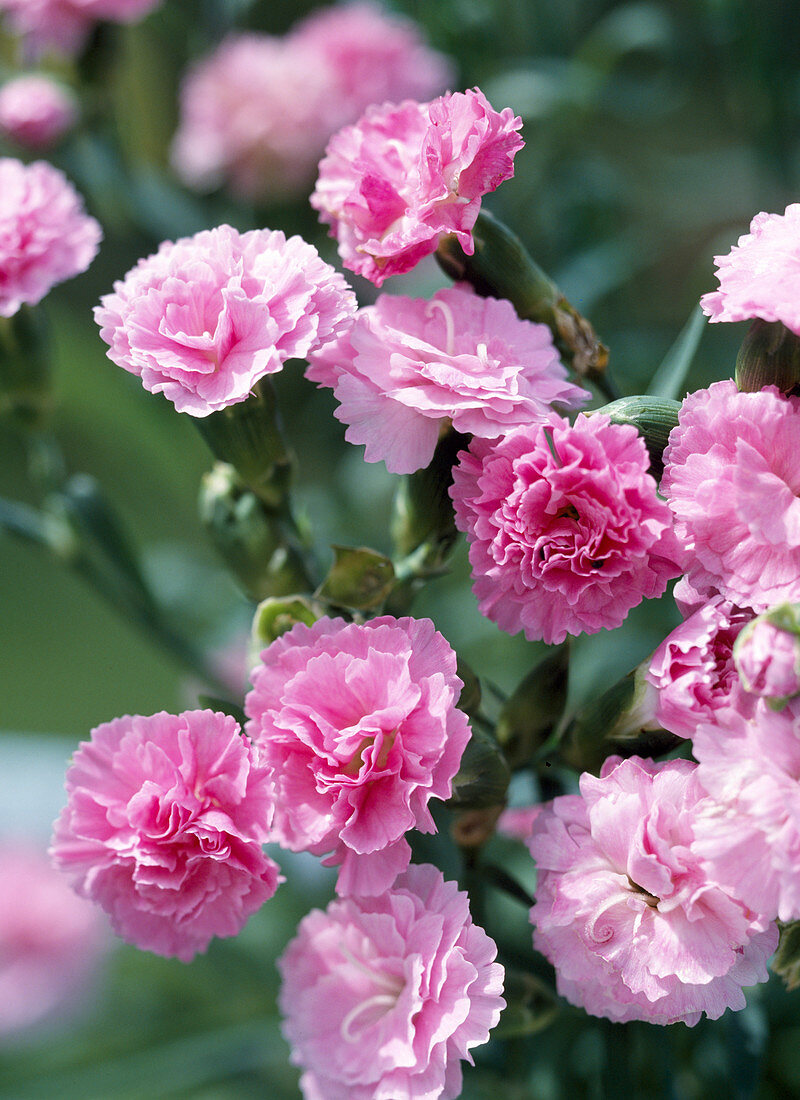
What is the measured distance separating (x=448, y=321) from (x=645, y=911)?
21cm

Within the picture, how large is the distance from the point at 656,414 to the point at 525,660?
0.40 m

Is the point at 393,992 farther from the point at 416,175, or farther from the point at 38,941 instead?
the point at 38,941

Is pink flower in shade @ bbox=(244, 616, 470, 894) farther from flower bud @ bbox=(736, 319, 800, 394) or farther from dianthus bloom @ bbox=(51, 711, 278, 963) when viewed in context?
flower bud @ bbox=(736, 319, 800, 394)

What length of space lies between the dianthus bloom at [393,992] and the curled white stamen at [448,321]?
18 centimetres

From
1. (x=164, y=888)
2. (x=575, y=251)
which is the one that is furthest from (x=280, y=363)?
(x=575, y=251)

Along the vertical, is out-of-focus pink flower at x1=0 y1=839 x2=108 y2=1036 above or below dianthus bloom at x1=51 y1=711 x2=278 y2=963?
below

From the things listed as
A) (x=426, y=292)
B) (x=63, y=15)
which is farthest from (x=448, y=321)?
(x=63, y=15)

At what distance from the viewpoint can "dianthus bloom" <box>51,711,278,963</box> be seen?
334mm

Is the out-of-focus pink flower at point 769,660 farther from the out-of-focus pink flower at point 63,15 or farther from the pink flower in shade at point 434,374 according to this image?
the out-of-focus pink flower at point 63,15

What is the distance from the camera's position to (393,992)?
1.20 feet

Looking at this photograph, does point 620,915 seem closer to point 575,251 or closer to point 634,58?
point 575,251

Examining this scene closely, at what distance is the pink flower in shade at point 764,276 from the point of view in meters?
0.31

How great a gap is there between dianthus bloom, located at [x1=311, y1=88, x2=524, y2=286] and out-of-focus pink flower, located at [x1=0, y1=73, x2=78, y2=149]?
0.43m

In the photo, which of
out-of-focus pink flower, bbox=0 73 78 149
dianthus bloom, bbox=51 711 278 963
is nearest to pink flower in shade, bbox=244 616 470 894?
dianthus bloom, bbox=51 711 278 963
